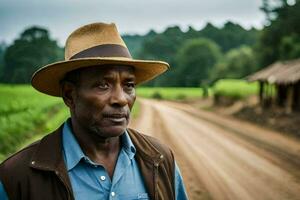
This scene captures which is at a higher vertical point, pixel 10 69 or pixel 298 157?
pixel 10 69

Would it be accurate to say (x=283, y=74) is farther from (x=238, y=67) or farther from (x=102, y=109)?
(x=238, y=67)

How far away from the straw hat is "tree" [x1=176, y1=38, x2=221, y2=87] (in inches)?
2721

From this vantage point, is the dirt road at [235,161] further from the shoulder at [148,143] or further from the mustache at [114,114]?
the mustache at [114,114]

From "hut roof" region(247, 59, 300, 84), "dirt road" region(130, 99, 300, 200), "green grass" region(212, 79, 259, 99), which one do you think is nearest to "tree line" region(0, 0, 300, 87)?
"green grass" region(212, 79, 259, 99)

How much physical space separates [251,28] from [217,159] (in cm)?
9244

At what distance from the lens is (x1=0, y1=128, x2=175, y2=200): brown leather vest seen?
202 centimetres

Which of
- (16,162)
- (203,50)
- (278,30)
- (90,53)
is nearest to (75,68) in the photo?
(90,53)

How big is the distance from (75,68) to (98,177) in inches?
24.7

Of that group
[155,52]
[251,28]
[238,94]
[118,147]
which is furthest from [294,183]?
[251,28]

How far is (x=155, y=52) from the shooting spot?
89750 mm

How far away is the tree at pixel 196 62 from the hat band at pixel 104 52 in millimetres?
69152

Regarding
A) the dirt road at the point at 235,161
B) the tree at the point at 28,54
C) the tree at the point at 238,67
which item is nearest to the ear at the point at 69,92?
the dirt road at the point at 235,161

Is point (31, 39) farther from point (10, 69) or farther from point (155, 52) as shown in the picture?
point (155, 52)

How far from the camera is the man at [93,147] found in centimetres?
206
